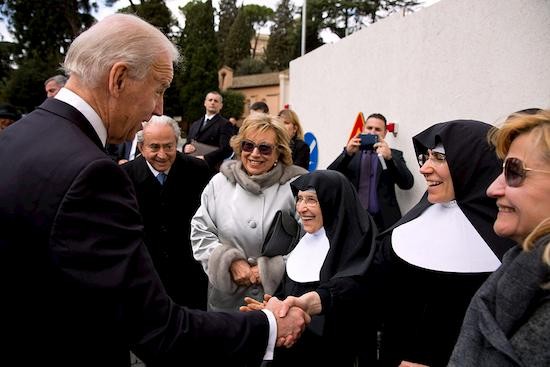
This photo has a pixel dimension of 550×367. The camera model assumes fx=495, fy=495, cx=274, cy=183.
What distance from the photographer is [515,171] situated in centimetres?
172

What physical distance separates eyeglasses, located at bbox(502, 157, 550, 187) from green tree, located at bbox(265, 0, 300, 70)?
2066 inches

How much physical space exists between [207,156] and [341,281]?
3968 mm

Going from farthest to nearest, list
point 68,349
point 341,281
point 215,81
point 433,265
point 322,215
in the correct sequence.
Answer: point 215,81, point 322,215, point 341,281, point 433,265, point 68,349

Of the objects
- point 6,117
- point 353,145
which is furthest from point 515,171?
point 6,117

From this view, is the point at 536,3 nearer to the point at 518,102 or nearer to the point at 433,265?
the point at 518,102

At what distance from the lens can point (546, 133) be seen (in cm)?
170

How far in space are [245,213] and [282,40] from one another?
62.1 metres

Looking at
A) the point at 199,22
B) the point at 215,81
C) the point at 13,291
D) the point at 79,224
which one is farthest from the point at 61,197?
the point at 199,22

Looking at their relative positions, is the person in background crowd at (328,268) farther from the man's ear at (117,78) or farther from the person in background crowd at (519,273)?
the man's ear at (117,78)

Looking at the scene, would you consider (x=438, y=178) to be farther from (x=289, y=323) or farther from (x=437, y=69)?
(x=437, y=69)

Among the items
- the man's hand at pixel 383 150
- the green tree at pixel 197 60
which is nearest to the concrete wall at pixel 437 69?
the man's hand at pixel 383 150

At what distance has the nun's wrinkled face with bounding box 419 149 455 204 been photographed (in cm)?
249

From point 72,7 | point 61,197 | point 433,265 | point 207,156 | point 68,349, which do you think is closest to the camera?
point 61,197

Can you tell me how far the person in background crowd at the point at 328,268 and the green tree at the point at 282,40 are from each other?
51391 mm
